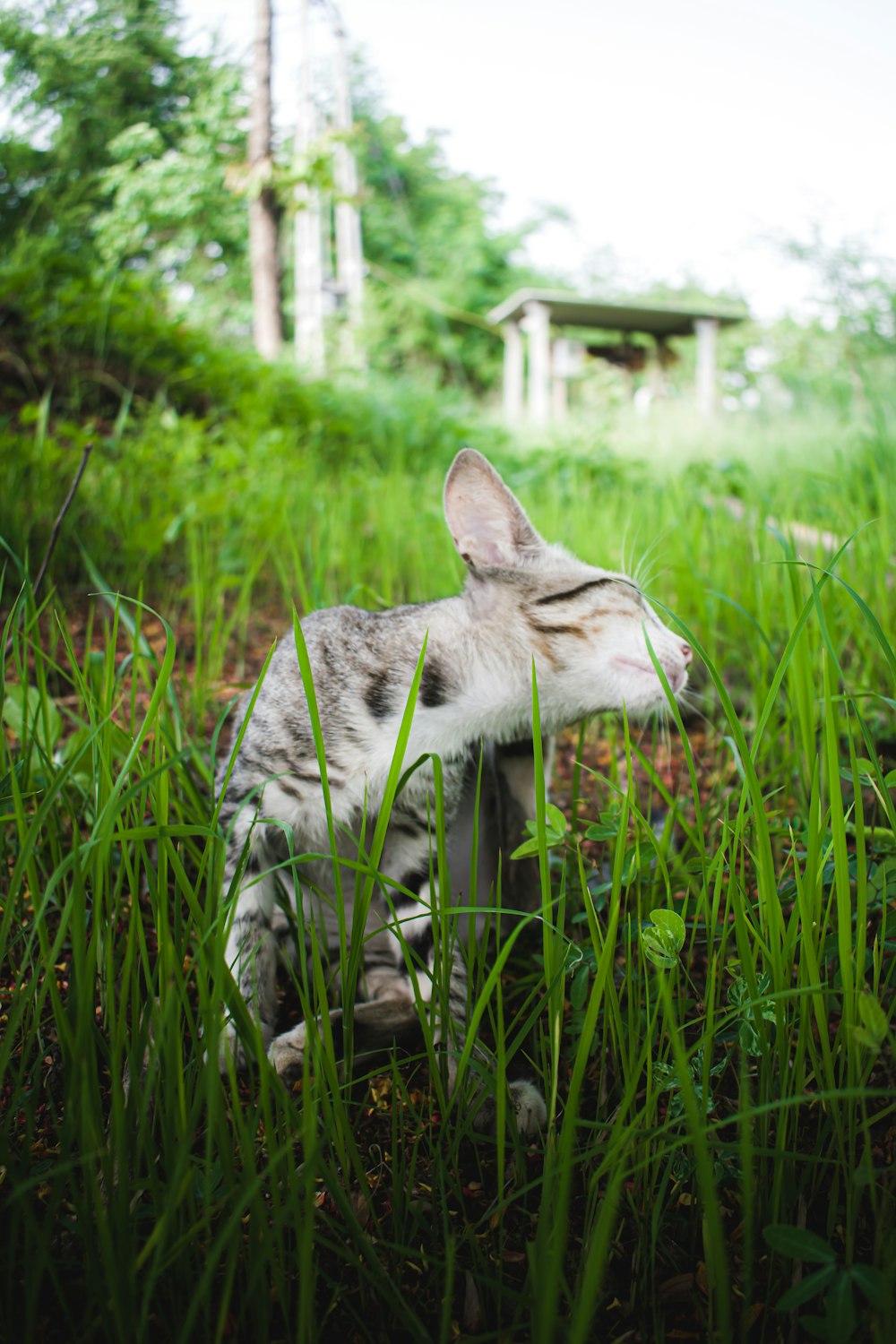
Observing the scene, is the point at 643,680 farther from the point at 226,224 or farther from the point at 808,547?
the point at 226,224

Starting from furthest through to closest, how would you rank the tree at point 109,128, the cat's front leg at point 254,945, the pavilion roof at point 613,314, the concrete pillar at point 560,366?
1. the concrete pillar at point 560,366
2. the pavilion roof at point 613,314
3. the tree at point 109,128
4. the cat's front leg at point 254,945

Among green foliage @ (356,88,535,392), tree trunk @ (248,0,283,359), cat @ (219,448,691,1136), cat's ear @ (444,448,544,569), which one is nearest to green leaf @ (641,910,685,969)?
cat @ (219,448,691,1136)

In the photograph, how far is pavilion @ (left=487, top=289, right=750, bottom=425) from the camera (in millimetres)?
12484

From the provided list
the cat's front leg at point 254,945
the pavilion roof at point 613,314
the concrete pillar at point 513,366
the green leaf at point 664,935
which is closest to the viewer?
the green leaf at point 664,935

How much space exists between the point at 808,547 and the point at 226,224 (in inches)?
341

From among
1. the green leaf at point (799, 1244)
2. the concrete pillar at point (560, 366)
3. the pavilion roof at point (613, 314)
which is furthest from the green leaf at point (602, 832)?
the concrete pillar at point (560, 366)

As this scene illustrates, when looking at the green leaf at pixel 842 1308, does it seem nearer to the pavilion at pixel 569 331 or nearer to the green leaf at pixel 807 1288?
the green leaf at pixel 807 1288

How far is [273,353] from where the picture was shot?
8.70m

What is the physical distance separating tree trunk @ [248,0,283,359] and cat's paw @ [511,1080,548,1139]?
644 centimetres

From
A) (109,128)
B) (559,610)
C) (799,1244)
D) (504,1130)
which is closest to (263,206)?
(109,128)

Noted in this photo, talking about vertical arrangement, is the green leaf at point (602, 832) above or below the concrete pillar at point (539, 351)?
below

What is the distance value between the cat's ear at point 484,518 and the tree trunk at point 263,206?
565 centimetres

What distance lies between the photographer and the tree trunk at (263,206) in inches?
281

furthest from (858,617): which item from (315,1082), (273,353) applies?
(273,353)
